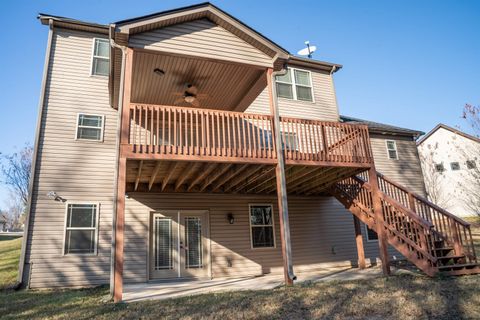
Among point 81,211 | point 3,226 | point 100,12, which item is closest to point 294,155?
point 81,211

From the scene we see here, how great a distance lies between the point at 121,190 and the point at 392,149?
1219cm

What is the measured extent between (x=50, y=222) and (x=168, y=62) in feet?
18.3

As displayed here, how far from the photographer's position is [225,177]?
8.88 metres

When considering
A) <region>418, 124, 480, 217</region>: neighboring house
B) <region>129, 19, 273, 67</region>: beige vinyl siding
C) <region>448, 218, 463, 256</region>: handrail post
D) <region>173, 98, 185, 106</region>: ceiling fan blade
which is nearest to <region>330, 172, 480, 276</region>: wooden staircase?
<region>448, 218, 463, 256</region>: handrail post

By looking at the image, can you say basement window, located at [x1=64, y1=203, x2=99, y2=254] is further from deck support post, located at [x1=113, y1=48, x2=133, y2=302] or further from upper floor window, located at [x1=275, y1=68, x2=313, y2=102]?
upper floor window, located at [x1=275, y1=68, x2=313, y2=102]

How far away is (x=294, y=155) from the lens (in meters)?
7.86

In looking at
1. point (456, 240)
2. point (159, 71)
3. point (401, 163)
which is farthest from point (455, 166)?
point (159, 71)

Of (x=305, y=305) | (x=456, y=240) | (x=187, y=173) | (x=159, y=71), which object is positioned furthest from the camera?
(x=187, y=173)

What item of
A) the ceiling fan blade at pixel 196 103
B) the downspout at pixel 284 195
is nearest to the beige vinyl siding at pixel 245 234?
→ the ceiling fan blade at pixel 196 103

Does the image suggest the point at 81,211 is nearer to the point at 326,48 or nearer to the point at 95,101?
the point at 95,101

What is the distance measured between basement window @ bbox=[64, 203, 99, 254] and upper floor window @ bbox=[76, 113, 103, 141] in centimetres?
212

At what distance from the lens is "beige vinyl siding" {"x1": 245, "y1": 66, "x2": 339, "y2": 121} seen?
12555 millimetres

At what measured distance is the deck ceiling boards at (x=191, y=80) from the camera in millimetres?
7723

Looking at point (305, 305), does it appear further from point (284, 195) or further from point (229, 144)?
point (229, 144)
